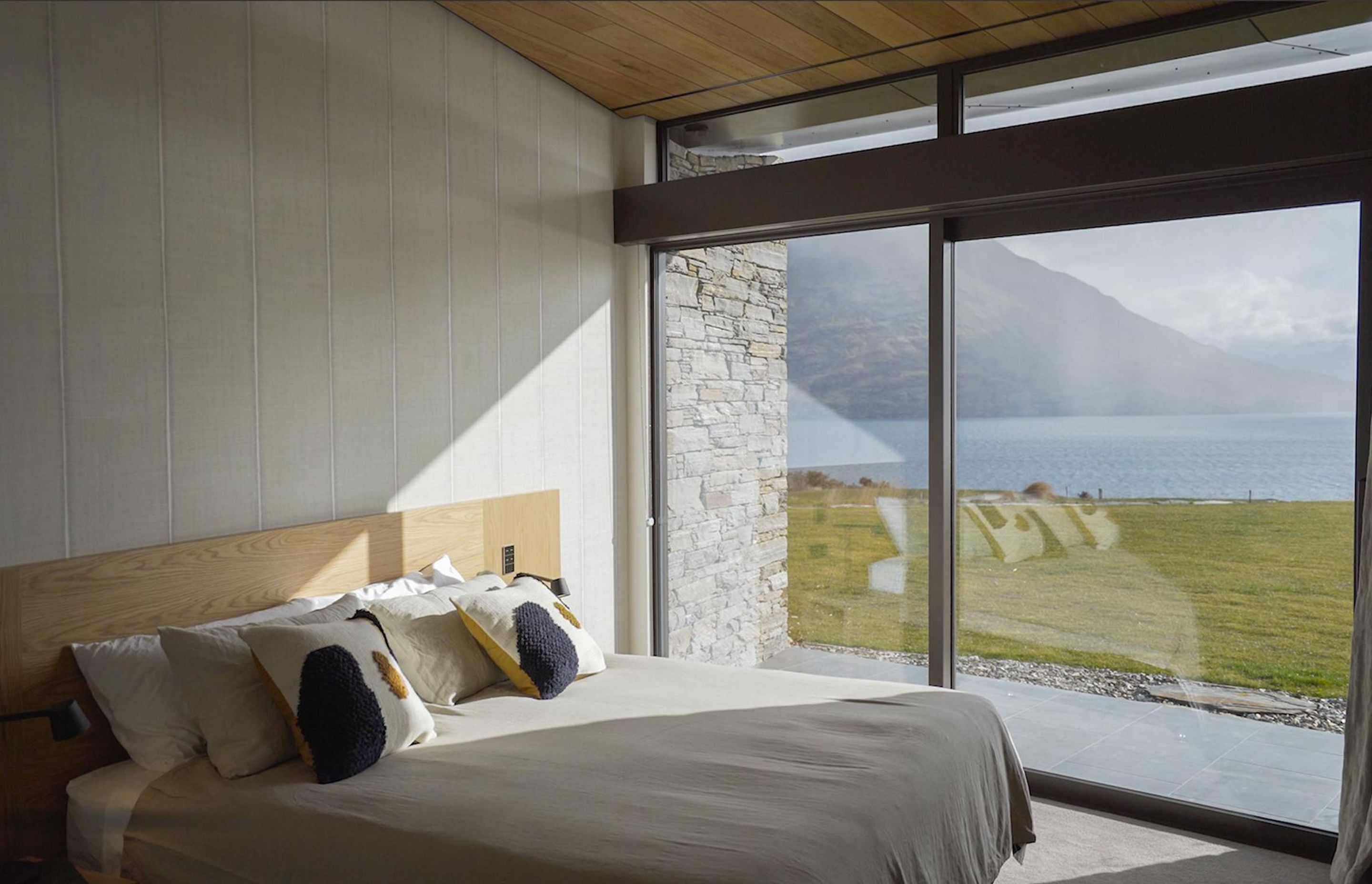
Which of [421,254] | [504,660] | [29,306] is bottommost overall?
[504,660]

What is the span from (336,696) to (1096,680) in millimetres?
2653

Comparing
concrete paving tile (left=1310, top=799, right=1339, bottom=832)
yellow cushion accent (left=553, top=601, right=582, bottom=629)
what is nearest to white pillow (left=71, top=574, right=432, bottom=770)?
yellow cushion accent (left=553, top=601, right=582, bottom=629)

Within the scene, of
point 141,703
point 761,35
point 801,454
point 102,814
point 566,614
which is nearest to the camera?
point 102,814

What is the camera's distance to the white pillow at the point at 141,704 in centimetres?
252

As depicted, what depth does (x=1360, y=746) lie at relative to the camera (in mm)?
2979

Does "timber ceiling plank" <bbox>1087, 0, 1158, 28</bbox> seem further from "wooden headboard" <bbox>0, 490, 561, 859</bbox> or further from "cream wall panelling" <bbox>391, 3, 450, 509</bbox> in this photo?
"wooden headboard" <bbox>0, 490, 561, 859</bbox>

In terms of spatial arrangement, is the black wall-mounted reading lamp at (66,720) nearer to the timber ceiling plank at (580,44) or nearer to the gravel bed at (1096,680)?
the timber ceiling plank at (580,44)

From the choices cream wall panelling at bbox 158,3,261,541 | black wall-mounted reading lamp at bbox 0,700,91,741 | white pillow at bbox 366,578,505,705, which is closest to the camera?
black wall-mounted reading lamp at bbox 0,700,91,741

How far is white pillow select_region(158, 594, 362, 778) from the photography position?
2445 millimetres

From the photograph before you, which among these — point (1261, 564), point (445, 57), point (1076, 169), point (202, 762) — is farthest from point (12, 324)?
point (1261, 564)

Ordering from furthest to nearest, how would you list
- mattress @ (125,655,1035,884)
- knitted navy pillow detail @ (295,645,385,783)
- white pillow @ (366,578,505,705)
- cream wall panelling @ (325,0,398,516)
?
cream wall panelling @ (325,0,398,516) < white pillow @ (366,578,505,705) < knitted navy pillow detail @ (295,645,385,783) < mattress @ (125,655,1035,884)

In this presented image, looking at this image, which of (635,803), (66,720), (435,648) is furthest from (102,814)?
(635,803)

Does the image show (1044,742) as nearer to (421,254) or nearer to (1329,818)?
(1329,818)

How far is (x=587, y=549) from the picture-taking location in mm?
4457
